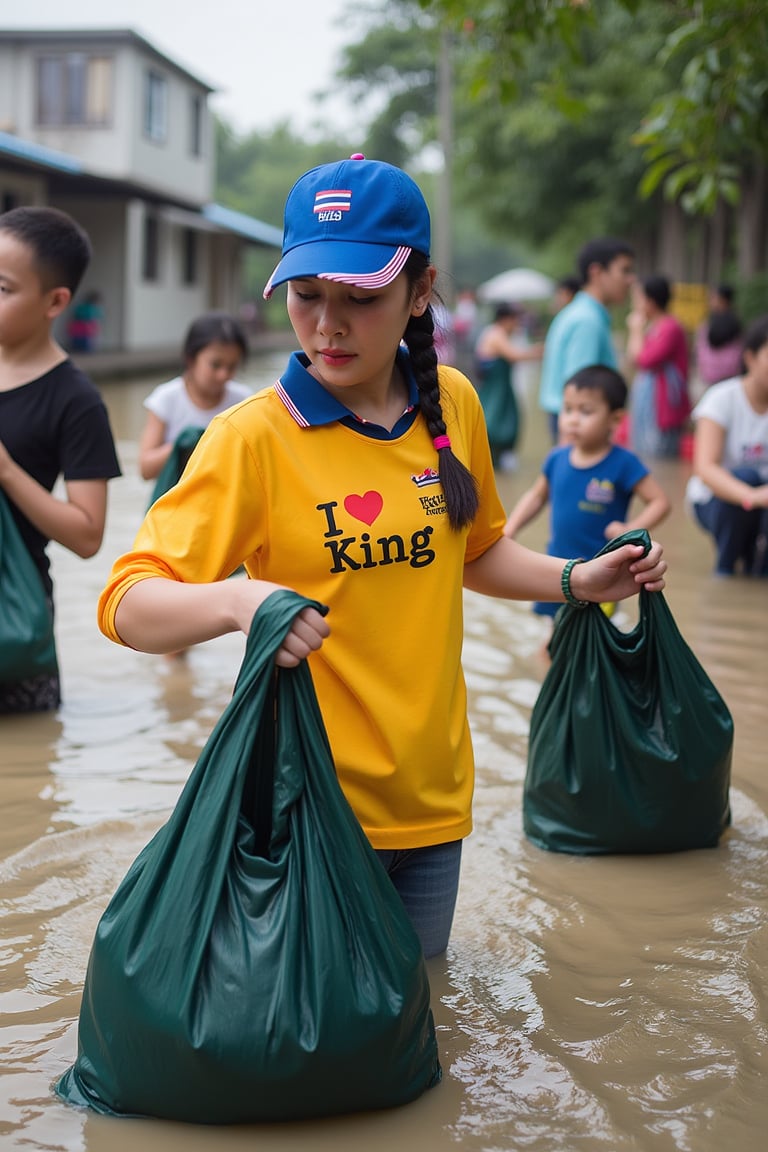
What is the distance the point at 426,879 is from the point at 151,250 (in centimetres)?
3003

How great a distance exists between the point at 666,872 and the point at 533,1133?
1.38 meters

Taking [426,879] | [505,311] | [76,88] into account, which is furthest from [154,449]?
[76,88]

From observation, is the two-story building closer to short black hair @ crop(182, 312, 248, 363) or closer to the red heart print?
short black hair @ crop(182, 312, 248, 363)

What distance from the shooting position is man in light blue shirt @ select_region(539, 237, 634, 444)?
298 inches

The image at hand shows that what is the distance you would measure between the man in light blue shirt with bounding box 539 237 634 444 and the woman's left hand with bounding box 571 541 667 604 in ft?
15.5

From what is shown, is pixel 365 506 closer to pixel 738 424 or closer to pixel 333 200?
pixel 333 200

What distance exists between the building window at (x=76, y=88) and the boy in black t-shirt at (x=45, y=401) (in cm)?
2581

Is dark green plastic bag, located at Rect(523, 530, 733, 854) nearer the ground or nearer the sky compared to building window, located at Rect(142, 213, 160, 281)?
nearer the ground

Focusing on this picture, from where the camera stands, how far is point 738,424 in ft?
24.4

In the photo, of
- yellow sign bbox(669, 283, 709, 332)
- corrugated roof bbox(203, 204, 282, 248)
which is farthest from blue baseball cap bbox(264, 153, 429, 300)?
corrugated roof bbox(203, 204, 282, 248)

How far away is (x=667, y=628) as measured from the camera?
12.2ft

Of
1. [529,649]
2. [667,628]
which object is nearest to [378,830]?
[667,628]

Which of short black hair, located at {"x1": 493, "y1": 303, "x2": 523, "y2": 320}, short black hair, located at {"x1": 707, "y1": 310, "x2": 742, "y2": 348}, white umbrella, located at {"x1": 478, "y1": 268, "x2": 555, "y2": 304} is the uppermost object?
white umbrella, located at {"x1": 478, "y1": 268, "x2": 555, "y2": 304}

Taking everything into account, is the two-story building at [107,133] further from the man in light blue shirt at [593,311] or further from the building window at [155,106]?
the man in light blue shirt at [593,311]
